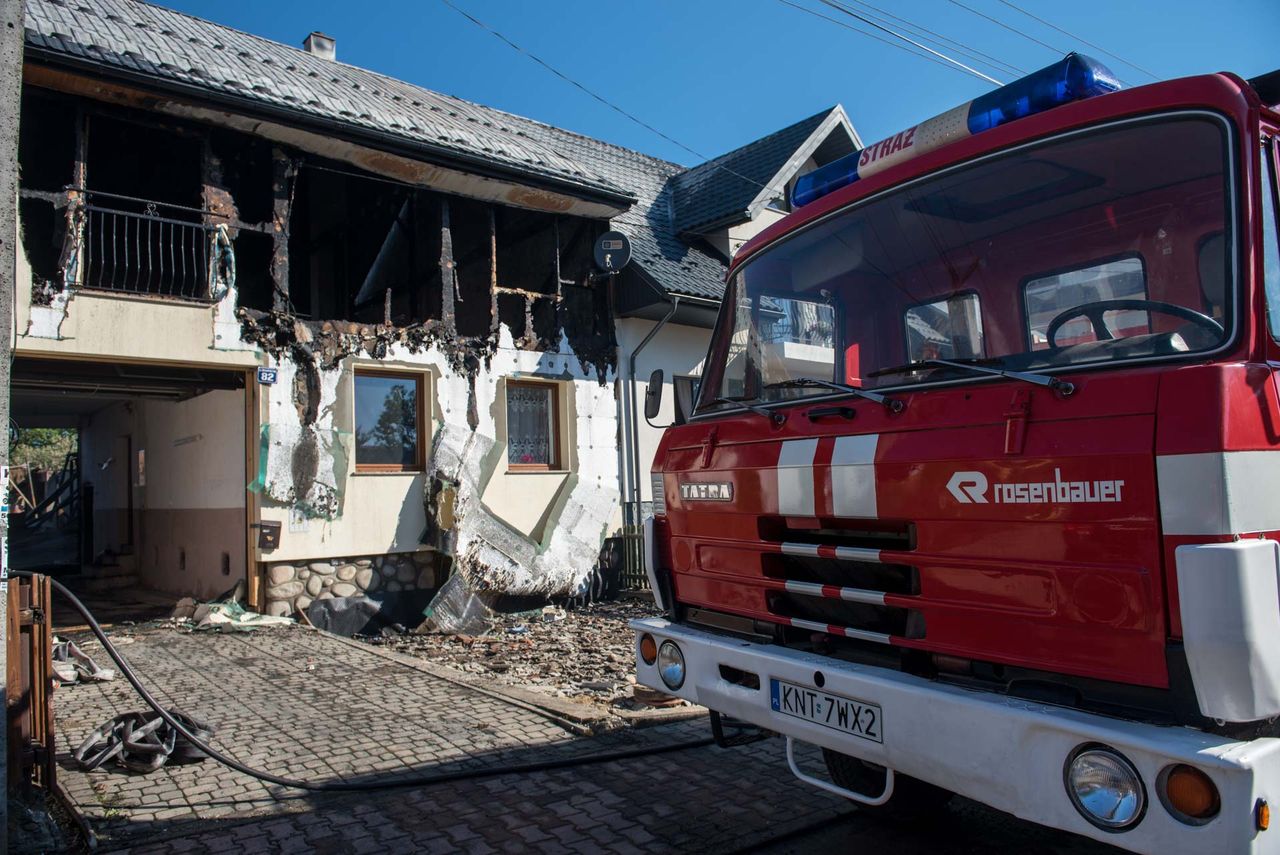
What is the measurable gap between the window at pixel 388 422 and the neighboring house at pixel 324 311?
3cm

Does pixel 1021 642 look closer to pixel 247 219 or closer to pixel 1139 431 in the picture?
pixel 1139 431

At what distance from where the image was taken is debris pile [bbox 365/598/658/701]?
772 cm

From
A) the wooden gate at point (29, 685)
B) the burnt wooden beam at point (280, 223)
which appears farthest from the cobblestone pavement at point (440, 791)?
the burnt wooden beam at point (280, 223)

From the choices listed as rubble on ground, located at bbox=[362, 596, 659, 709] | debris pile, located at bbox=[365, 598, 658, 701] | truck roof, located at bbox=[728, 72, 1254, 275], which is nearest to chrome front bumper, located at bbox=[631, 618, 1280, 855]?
truck roof, located at bbox=[728, 72, 1254, 275]

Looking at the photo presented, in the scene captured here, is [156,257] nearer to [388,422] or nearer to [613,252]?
[388,422]

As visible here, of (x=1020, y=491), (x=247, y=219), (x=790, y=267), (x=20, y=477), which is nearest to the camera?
(x=1020, y=491)

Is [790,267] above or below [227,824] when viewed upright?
above

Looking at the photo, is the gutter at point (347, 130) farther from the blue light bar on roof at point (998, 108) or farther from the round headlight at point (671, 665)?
the round headlight at point (671, 665)

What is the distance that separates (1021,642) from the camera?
8.47ft

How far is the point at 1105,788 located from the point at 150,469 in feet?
48.0

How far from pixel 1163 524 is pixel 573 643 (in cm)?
798

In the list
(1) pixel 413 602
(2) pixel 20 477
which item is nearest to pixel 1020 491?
(1) pixel 413 602

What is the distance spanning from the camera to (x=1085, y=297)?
9.64 ft

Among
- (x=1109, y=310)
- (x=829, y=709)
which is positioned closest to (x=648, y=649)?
(x=829, y=709)
